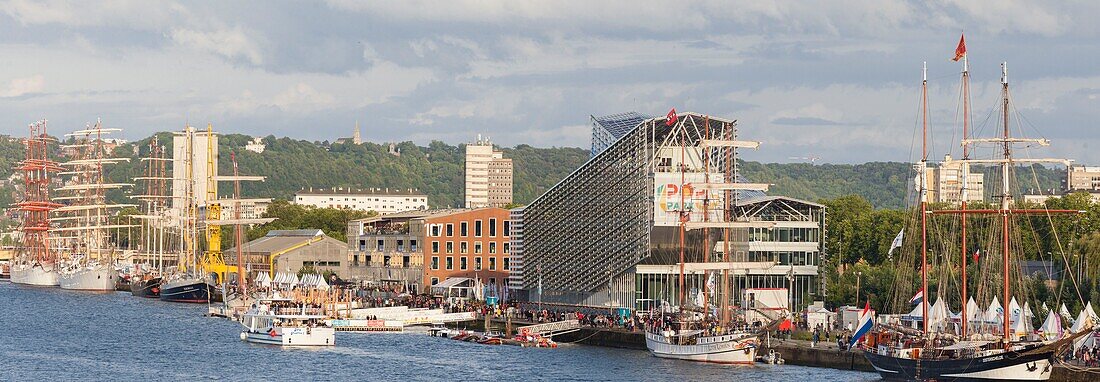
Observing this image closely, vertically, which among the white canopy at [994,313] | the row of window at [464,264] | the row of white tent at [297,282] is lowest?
the white canopy at [994,313]

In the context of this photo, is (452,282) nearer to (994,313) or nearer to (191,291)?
(191,291)

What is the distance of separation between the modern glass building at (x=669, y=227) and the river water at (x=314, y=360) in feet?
52.1

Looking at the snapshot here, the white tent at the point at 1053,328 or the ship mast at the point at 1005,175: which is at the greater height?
the ship mast at the point at 1005,175

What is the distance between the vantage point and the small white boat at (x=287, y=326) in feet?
376

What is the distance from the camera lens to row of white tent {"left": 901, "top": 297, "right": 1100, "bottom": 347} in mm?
86750

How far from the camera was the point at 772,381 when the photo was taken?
88875 millimetres

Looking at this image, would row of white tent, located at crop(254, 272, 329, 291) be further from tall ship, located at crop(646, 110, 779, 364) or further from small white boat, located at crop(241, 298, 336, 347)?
tall ship, located at crop(646, 110, 779, 364)

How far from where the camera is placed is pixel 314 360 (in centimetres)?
10494

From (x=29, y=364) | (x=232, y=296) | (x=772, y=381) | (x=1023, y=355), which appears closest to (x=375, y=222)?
(x=232, y=296)

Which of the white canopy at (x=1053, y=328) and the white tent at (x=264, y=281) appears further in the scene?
the white tent at (x=264, y=281)

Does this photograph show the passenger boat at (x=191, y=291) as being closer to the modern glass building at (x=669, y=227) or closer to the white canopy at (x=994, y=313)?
the modern glass building at (x=669, y=227)

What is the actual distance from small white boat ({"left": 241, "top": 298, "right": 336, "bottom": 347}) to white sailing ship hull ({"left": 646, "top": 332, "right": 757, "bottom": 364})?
84.0ft

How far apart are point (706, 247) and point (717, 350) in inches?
664

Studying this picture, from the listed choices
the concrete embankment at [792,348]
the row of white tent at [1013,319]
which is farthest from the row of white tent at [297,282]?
the row of white tent at [1013,319]
